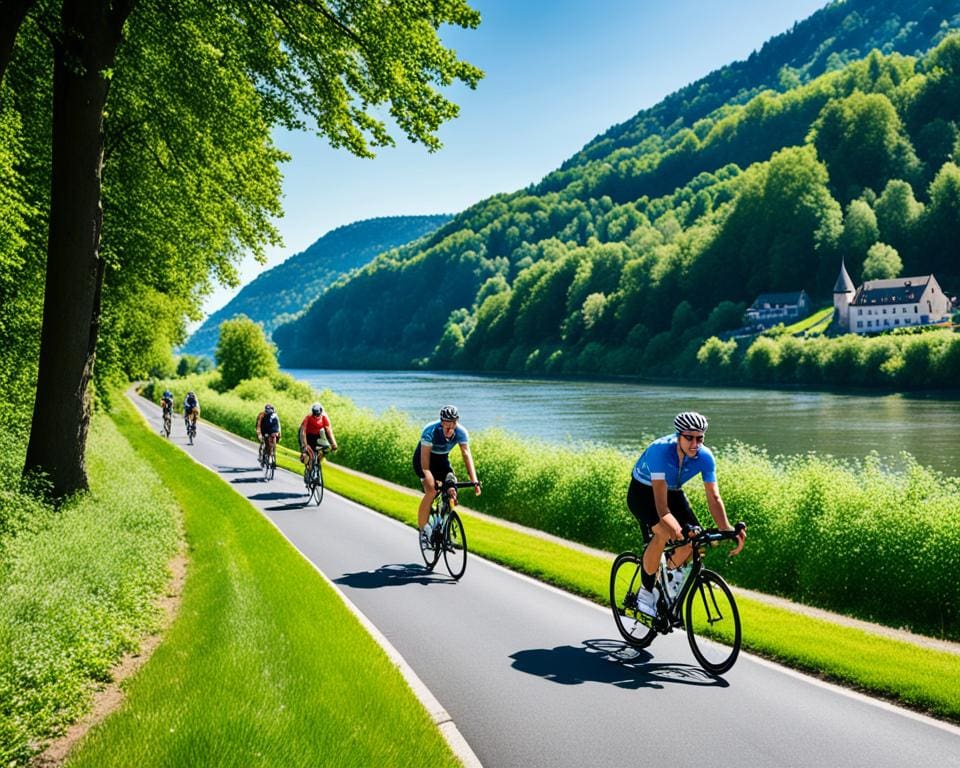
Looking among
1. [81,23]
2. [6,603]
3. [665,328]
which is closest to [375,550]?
[6,603]

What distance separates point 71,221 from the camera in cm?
1090

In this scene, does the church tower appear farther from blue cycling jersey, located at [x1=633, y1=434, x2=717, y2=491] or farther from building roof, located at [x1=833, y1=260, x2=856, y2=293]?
blue cycling jersey, located at [x1=633, y1=434, x2=717, y2=491]

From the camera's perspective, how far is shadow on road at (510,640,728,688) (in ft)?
22.7

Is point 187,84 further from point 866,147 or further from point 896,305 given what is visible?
point 866,147

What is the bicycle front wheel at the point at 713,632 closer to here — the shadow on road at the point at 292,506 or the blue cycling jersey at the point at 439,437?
the blue cycling jersey at the point at 439,437

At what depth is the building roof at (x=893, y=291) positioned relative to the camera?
100 meters

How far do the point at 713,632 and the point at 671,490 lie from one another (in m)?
1.92

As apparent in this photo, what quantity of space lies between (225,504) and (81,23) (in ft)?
33.3

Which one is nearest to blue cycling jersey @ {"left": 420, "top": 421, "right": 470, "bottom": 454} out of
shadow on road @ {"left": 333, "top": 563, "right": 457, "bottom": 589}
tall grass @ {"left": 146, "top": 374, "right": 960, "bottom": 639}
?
shadow on road @ {"left": 333, "top": 563, "right": 457, "bottom": 589}

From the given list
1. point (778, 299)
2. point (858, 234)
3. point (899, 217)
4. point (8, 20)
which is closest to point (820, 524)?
point (8, 20)

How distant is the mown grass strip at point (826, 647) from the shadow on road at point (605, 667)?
117cm

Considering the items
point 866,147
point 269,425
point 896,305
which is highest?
point 866,147

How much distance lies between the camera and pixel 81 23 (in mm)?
10711

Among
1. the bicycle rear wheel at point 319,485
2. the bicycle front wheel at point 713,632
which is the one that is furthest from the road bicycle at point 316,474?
the bicycle front wheel at point 713,632
